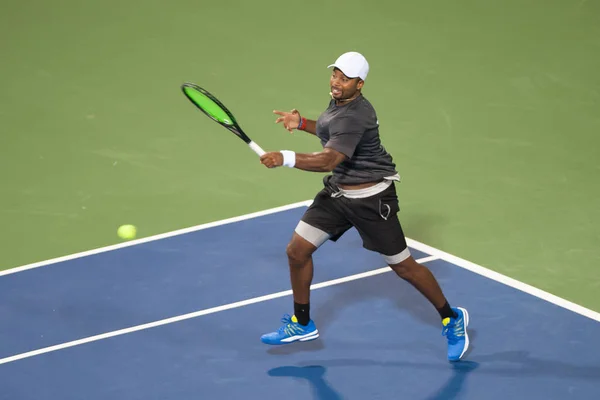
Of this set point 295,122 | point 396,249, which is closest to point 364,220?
point 396,249

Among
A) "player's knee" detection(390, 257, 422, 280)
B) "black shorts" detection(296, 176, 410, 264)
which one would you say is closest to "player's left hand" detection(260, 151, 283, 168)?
"black shorts" detection(296, 176, 410, 264)

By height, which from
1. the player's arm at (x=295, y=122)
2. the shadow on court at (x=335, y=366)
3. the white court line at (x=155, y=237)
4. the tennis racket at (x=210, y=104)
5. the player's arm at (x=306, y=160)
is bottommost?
the shadow on court at (x=335, y=366)

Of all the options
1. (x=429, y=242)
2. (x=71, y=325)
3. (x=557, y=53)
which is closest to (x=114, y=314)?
(x=71, y=325)

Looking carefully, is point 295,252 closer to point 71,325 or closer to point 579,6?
point 71,325

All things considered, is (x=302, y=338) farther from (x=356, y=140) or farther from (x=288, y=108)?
(x=288, y=108)

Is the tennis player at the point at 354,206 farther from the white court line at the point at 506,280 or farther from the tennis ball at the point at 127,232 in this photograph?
the tennis ball at the point at 127,232

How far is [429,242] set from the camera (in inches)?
403

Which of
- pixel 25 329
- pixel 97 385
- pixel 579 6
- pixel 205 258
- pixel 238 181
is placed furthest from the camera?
pixel 579 6

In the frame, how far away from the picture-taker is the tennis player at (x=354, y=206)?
819 centimetres

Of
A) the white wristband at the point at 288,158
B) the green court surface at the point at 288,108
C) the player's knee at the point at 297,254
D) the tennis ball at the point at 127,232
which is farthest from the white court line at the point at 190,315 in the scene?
the white wristband at the point at 288,158

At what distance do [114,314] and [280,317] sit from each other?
1.32 m

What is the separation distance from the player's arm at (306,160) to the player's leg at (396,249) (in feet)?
2.05

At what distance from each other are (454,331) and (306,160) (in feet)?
6.05

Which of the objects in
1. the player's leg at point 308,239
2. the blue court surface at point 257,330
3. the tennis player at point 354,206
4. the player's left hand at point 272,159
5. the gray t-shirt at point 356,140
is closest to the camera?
the player's left hand at point 272,159
